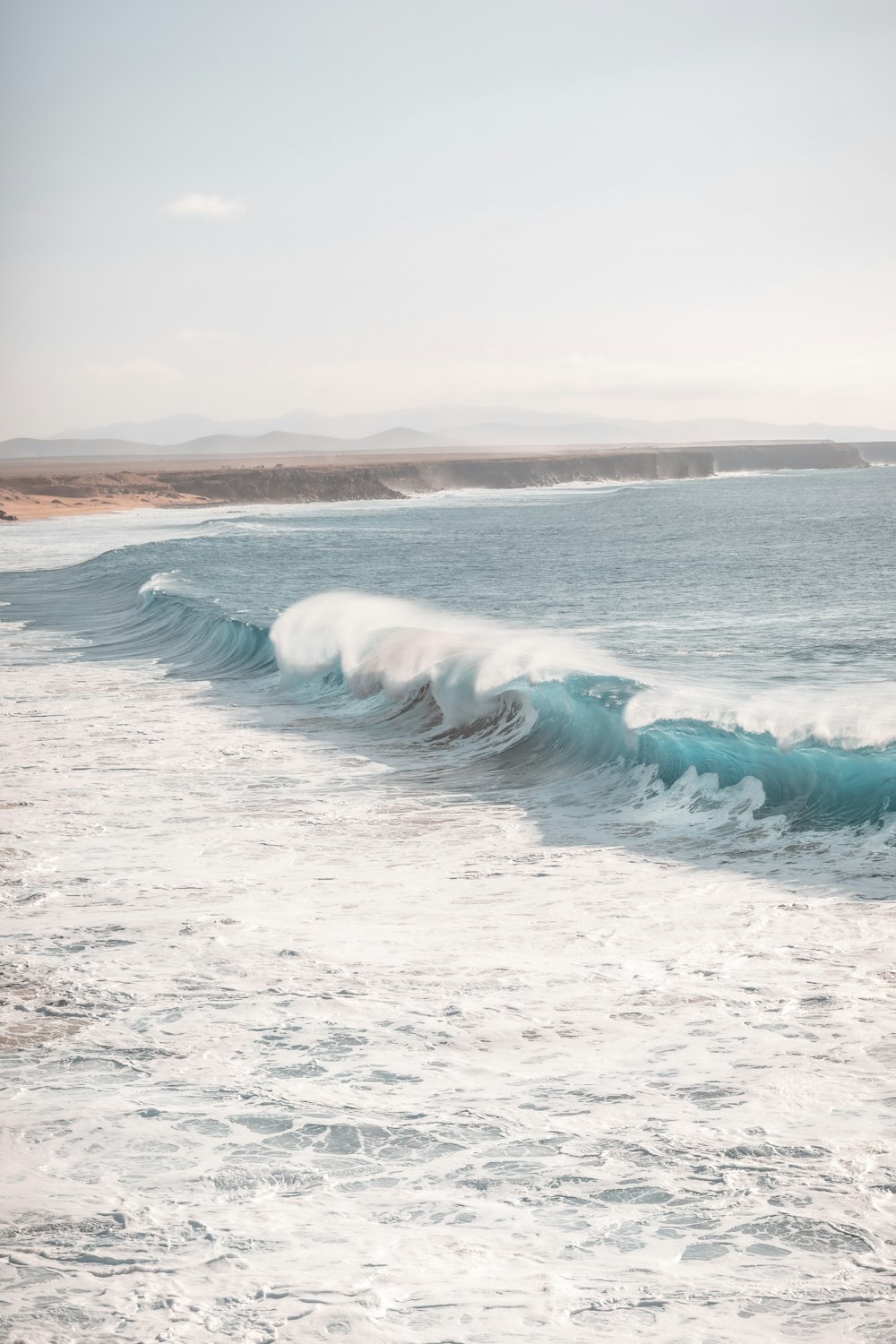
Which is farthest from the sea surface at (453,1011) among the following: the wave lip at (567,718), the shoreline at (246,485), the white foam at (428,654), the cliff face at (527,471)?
the cliff face at (527,471)

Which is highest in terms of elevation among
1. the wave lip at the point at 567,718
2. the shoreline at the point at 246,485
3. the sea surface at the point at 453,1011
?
the shoreline at the point at 246,485

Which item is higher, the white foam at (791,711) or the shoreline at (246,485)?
the shoreline at (246,485)

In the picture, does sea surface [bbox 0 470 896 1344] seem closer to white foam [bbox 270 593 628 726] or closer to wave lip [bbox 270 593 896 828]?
wave lip [bbox 270 593 896 828]

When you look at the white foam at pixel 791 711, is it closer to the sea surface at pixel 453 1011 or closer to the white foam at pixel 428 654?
the sea surface at pixel 453 1011

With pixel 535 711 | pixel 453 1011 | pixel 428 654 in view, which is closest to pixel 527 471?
pixel 428 654

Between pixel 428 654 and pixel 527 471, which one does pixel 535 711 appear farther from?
pixel 527 471

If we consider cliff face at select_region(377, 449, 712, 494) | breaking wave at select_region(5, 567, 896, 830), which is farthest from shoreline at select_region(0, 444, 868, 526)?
breaking wave at select_region(5, 567, 896, 830)

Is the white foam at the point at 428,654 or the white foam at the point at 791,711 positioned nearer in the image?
the white foam at the point at 791,711

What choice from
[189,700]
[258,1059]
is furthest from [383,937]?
[189,700]

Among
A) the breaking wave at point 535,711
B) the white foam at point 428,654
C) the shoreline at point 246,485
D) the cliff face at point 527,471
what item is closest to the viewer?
the breaking wave at point 535,711
